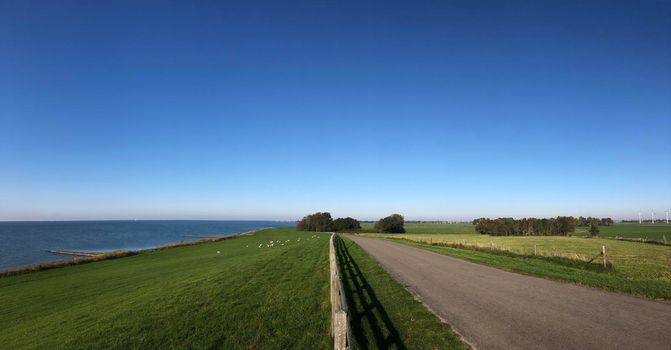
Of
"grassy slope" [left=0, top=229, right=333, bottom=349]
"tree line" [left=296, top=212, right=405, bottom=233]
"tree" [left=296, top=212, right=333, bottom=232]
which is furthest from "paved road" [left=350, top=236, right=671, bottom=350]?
"tree" [left=296, top=212, right=333, bottom=232]

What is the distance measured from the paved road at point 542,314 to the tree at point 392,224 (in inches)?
4936

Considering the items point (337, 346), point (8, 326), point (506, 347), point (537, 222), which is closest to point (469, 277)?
point (506, 347)

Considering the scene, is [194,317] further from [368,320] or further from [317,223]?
[317,223]

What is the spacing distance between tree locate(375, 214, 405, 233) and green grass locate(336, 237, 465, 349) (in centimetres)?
12782

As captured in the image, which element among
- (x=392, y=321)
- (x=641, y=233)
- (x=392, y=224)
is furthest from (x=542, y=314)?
(x=392, y=224)

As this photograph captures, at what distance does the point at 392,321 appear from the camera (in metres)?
9.87

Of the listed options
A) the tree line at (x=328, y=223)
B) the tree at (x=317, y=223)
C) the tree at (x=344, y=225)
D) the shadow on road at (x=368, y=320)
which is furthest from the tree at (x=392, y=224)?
the shadow on road at (x=368, y=320)

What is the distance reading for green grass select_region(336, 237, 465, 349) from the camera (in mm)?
8039

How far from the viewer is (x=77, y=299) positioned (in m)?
18.2

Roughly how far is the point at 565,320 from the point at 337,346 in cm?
771

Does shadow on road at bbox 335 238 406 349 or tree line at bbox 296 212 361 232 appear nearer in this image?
shadow on road at bbox 335 238 406 349

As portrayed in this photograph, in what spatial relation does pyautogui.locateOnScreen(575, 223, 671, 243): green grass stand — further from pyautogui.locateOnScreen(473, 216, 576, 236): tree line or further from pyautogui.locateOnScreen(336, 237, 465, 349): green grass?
pyautogui.locateOnScreen(336, 237, 465, 349): green grass

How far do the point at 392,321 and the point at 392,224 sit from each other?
134m

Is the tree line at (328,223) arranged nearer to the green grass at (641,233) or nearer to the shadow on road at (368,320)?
the green grass at (641,233)
